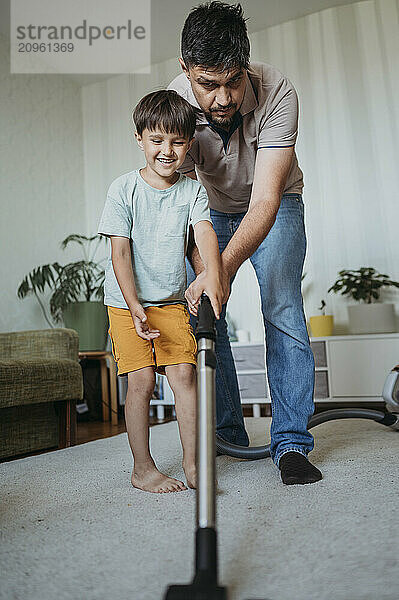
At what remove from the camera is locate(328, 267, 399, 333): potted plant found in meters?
3.28

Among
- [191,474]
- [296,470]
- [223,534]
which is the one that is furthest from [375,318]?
[223,534]

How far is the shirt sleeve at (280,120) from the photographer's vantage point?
1376 mm

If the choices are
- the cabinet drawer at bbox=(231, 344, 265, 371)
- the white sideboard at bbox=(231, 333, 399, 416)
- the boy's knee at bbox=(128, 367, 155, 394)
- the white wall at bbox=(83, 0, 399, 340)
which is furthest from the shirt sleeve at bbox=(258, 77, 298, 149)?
the white wall at bbox=(83, 0, 399, 340)

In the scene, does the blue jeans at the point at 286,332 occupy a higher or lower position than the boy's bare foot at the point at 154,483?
higher

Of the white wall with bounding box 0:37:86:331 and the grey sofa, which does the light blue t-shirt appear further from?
the white wall with bounding box 0:37:86:331

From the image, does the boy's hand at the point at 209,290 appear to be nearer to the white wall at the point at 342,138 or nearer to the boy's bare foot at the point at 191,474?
the boy's bare foot at the point at 191,474

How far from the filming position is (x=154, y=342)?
132 cm

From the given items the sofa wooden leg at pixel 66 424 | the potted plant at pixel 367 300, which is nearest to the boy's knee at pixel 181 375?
the sofa wooden leg at pixel 66 424

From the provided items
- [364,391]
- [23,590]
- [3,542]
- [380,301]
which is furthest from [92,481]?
[380,301]

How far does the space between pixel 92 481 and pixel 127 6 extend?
12.2ft

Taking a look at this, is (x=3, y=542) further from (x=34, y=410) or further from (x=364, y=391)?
(x=364, y=391)

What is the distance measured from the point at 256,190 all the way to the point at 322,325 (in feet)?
7.23

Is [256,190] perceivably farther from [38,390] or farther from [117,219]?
[38,390]

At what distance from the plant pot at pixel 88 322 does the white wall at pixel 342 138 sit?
0.98 meters
